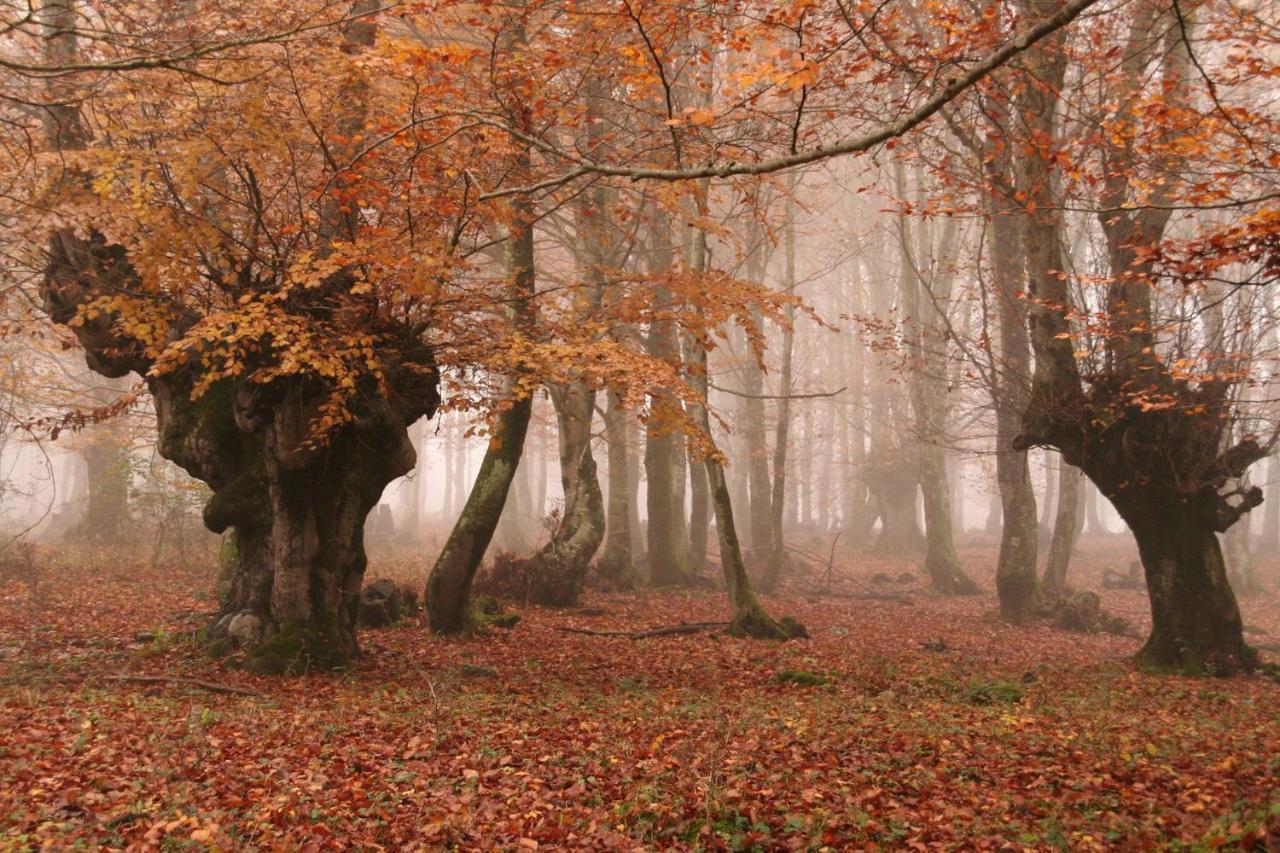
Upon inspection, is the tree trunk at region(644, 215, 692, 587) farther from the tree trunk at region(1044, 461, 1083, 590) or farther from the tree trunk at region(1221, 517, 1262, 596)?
the tree trunk at region(1221, 517, 1262, 596)

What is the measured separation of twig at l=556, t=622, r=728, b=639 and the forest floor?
1.13 meters

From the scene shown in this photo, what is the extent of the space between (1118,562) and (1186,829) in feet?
84.0

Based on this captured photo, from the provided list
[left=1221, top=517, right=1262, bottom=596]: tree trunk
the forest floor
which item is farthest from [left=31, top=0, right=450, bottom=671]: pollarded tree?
[left=1221, top=517, right=1262, bottom=596]: tree trunk

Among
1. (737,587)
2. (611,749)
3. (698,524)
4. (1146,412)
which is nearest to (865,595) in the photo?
(698,524)

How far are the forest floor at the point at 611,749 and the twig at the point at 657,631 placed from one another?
1.13 m

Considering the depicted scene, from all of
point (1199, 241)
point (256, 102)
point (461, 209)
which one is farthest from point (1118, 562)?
point (256, 102)

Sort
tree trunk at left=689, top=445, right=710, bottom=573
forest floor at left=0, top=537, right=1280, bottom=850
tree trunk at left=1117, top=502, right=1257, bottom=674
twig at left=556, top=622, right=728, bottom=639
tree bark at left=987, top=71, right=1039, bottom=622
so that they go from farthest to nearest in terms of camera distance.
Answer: tree trunk at left=689, top=445, right=710, bottom=573, tree bark at left=987, top=71, right=1039, bottom=622, twig at left=556, top=622, right=728, bottom=639, tree trunk at left=1117, top=502, right=1257, bottom=674, forest floor at left=0, top=537, right=1280, bottom=850

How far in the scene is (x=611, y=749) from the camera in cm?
668

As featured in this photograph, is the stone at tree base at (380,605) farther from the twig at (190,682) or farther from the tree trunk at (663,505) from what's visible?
the tree trunk at (663,505)

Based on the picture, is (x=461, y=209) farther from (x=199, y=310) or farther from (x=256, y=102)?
(x=199, y=310)

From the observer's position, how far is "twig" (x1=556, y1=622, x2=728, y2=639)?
1312cm

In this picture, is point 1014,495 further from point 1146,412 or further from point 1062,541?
point 1146,412

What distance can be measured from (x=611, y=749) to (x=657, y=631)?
263 inches

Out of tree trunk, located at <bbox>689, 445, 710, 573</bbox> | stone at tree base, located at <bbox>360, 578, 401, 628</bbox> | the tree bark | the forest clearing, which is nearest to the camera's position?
the forest clearing
